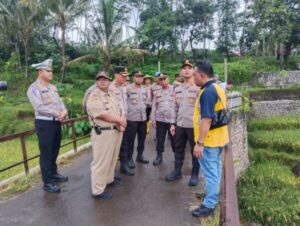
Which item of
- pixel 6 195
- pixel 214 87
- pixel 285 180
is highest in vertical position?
pixel 214 87

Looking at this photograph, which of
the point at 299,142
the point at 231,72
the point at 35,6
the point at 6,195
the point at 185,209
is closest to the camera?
the point at 185,209

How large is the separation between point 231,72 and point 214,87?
18.1 meters

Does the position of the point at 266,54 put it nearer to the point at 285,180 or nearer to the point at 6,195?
the point at 285,180

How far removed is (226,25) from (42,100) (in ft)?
76.2

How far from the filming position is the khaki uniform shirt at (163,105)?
5.34 metres

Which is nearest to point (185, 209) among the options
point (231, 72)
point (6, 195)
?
point (6, 195)

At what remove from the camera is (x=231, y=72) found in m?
20.7

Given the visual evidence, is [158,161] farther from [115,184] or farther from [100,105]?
[100,105]

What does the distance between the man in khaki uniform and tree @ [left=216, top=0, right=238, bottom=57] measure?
2294 centimetres

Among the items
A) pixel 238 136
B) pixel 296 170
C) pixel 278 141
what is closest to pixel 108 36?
pixel 278 141

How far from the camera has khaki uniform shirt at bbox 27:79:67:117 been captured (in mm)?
4156

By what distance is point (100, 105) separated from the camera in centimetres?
389

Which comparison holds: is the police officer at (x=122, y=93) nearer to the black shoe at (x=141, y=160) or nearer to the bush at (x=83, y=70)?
the black shoe at (x=141, y=160)

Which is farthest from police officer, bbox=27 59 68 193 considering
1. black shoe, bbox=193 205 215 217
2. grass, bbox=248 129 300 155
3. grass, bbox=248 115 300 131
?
grass, bbox=248 115 300 131
